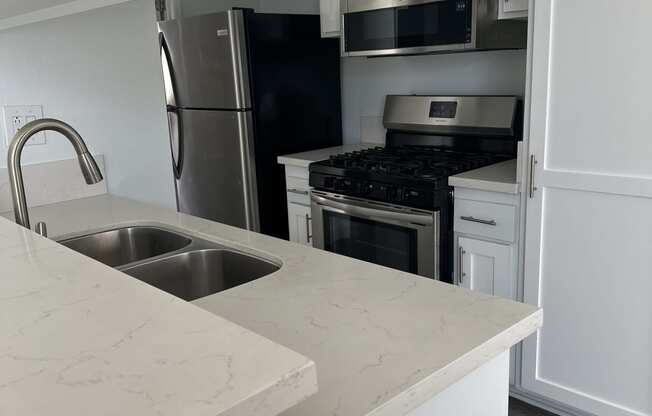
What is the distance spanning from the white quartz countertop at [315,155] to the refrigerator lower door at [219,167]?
21 cm

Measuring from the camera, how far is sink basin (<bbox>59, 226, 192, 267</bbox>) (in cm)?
189

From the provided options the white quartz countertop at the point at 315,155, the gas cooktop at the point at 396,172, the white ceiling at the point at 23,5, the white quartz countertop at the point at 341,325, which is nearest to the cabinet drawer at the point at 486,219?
the gas cooktop at the point at 396,172

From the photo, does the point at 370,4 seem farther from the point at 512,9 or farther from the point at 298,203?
the point at 298,203

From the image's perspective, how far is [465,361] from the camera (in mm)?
930

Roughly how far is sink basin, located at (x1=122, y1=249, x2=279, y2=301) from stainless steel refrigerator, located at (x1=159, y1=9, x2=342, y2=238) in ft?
5.10

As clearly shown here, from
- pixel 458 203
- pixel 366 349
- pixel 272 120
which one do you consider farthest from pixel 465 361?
pixel 272 120

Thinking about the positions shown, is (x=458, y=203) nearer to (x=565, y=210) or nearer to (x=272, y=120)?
(x=565, y=210)

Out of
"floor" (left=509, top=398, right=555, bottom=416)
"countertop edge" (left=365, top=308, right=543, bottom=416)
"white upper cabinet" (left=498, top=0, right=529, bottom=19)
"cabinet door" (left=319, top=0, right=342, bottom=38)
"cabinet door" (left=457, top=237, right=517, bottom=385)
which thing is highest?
"cabinet door" (left=319, top=0, right=342, bottom=38)

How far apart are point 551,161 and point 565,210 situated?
174mm

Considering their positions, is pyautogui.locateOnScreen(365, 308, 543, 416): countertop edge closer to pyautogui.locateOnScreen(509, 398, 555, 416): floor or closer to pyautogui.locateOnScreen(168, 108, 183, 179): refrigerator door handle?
pyautogui.locateOnScreen(509, 398, 555, 416): floor

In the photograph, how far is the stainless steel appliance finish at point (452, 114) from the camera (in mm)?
2717

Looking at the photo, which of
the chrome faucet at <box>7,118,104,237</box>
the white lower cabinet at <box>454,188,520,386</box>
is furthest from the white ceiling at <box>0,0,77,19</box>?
the white lower cabinet at <box>454,188,520,386</box>

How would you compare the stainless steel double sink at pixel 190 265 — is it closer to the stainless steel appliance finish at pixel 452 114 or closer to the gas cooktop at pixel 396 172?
the gas cooktop at pixel 396 172

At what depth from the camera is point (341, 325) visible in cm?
105
